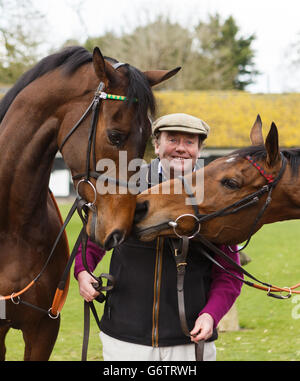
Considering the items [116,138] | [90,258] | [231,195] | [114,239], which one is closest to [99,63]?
[116,138]

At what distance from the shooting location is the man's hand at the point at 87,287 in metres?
2.79

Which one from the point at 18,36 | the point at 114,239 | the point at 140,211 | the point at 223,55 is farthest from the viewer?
the point at 223,55

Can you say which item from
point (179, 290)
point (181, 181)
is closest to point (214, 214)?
point (181, 181)

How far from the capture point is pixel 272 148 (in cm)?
280

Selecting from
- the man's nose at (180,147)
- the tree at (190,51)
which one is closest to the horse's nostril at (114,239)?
the man's nose at (180,147)

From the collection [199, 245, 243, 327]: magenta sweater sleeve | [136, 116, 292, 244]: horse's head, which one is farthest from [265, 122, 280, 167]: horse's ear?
[199, 245, 243, 327]: magenta sweater sleeve

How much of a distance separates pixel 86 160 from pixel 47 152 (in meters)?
0.40

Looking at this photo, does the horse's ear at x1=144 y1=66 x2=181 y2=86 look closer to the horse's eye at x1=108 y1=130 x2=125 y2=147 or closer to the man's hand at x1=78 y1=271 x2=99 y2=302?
the horse's eye at x1=108 y1=130 x2=125 y2=147

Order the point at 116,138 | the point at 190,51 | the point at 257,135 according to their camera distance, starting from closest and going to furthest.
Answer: the point at 116,138 → the point at 257,135 → the point at 190,51

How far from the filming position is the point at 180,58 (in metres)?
33.4

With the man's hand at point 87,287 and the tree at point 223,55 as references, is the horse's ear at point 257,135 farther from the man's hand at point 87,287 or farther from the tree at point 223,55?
the tree at point 223,55

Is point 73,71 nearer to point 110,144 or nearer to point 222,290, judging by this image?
point 110,144

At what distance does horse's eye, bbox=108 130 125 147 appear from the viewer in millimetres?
2627

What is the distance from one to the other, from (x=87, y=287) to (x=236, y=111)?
101 ft
